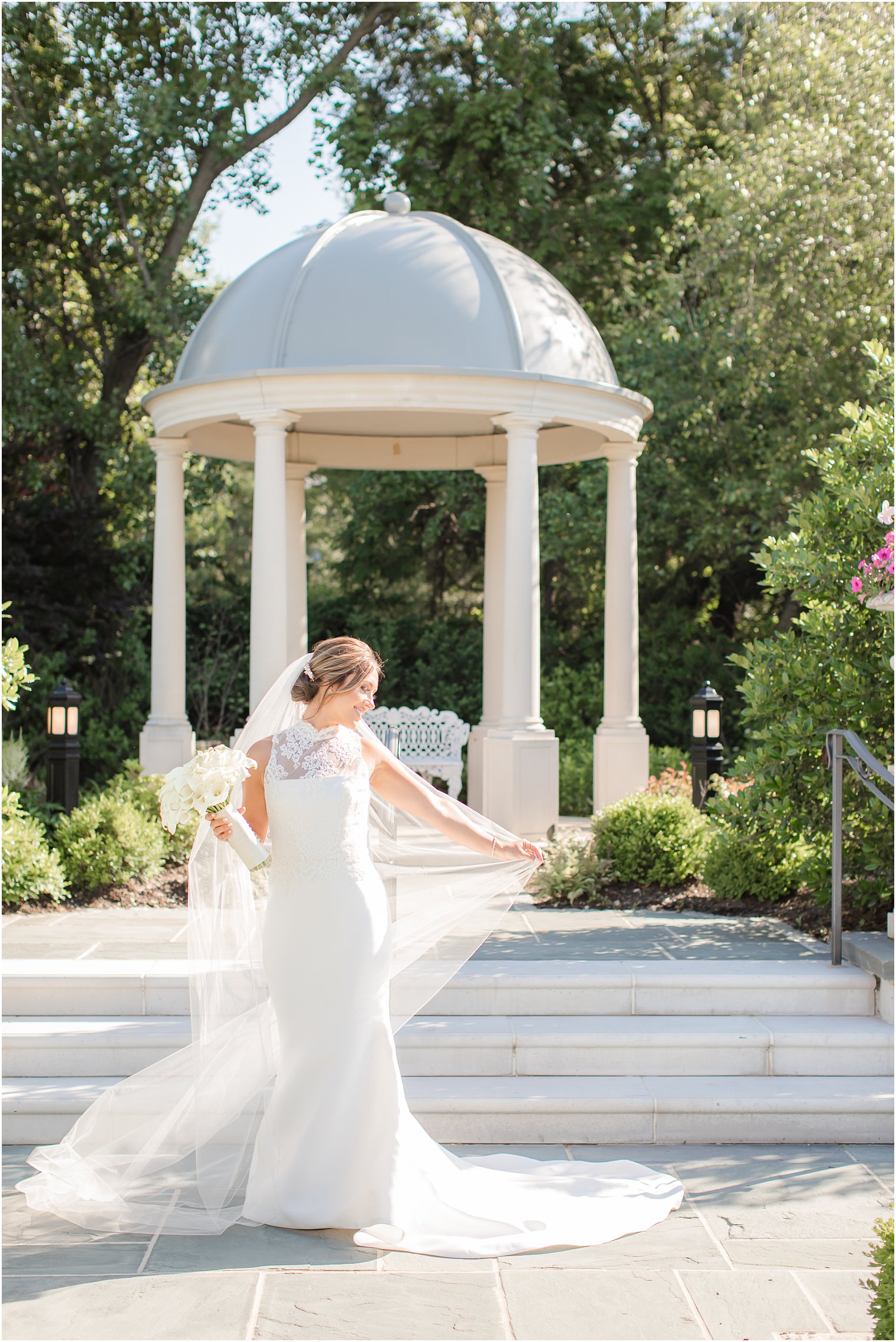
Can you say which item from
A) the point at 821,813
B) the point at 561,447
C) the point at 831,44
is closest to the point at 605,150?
the point at 831,44

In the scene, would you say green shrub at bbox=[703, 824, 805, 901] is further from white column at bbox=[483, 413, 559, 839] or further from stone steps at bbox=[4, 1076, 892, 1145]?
stone steps at bbox=[4, 1076, 892, 1145]

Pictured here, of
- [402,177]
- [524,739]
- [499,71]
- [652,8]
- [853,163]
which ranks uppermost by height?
[652,8]

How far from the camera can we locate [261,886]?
8078 mm

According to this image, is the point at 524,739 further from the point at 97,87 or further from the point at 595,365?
the point at 97,87

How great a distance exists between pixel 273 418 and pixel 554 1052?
6711 mm

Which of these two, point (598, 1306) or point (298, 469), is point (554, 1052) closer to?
point (598, 1306)

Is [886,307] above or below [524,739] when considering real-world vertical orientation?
above

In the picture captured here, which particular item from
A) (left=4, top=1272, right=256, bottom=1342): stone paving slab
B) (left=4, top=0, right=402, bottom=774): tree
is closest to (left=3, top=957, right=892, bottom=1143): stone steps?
(left=4, top=1272, right=256, bottom=1342): stone paving slab

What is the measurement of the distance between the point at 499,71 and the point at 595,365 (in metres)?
9.67

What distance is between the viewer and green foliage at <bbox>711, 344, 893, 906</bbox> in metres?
8.02

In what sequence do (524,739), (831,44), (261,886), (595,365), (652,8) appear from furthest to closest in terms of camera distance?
(652,8), (831,44), (595,365), (524,739), (261,886)

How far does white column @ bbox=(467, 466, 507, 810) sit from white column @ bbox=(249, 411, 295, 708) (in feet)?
11.6

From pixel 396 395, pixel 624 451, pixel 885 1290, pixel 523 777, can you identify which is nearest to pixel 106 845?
pixel 523 777

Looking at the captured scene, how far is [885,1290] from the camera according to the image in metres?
3.36
